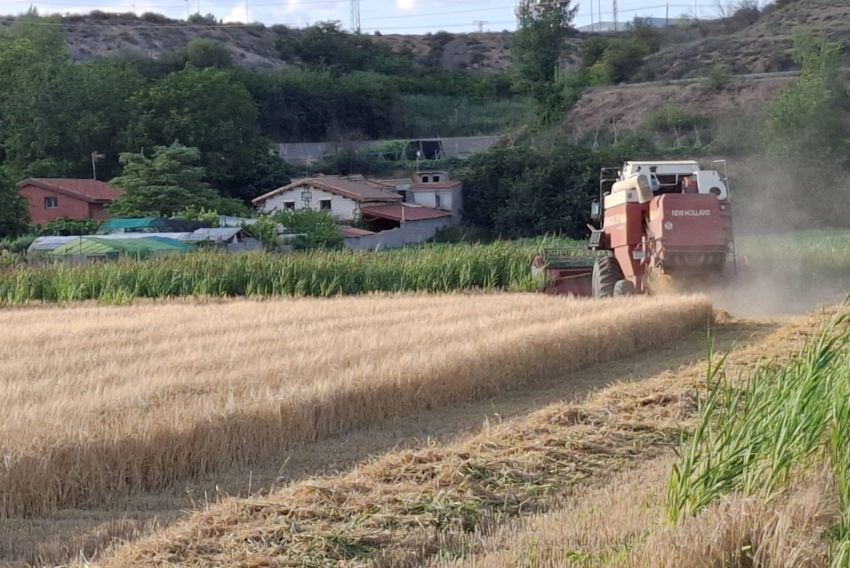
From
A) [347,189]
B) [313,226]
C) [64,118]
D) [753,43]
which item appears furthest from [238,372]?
[753,43]

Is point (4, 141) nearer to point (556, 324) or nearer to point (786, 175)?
point (786, 175)

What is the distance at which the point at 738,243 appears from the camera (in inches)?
1139

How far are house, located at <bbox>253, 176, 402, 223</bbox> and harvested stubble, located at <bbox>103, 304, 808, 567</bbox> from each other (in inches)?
1663

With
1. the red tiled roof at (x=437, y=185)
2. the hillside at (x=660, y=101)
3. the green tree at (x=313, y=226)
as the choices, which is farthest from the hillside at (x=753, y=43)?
the green tree at (x=313, y=226)

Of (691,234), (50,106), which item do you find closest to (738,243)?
(691,234)

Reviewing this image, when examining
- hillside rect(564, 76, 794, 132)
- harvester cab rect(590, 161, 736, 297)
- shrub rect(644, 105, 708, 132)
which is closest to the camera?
harvester cab rect(590, 161, 736, 297)

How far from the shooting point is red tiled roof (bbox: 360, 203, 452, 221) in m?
51.1

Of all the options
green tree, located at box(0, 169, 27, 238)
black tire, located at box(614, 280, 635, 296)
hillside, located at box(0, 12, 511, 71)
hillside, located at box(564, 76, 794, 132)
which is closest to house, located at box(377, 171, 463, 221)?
hillside, located at box(564, 76, 794, 132)

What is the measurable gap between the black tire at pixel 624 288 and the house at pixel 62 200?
3833 cm

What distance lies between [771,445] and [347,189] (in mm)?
47235

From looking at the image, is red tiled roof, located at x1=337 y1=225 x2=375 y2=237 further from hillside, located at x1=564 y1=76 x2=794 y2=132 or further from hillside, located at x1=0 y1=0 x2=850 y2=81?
hillside, located at x1=0 y1=0 x2=850 y2=81

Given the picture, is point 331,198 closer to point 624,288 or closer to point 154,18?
point 624,288

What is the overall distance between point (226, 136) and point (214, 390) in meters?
51.4

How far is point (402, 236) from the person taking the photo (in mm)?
50031
